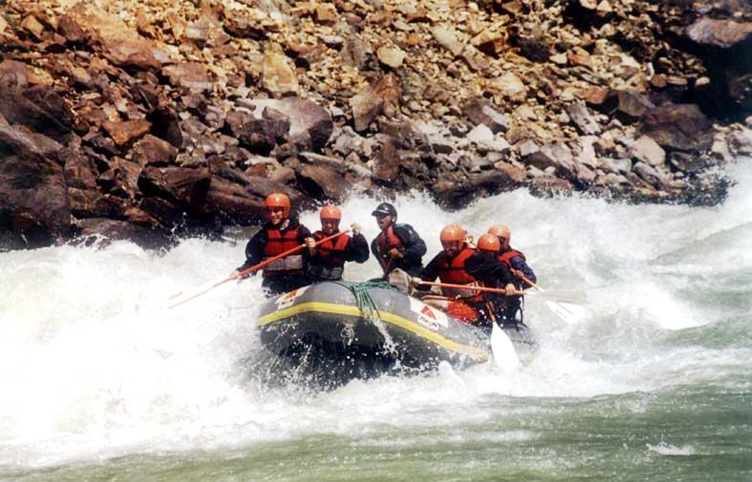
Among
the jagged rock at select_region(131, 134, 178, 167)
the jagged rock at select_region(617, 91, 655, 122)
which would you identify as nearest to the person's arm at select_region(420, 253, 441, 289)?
the jagged rock at select_region(131, 134, 178, 167)

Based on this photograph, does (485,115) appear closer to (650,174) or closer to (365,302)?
(650,174)

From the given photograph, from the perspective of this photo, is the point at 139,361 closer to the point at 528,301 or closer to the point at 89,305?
the point at 89,305

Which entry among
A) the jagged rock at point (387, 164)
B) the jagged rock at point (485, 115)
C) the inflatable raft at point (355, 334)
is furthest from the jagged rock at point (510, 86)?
the inflatable raft at point (355, 334)

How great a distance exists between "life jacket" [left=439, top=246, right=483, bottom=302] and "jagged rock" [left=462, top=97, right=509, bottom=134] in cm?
820

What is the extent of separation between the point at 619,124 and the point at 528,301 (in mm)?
7673

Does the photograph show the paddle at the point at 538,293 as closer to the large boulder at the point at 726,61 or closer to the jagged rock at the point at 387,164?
the jagged rock at the point at 387,164

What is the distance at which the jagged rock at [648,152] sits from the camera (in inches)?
618

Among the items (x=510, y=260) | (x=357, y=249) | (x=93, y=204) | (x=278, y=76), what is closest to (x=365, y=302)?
(x=357, y=249)

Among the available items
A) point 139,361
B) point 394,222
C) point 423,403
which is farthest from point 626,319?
point 139,361

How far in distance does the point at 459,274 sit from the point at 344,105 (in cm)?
760

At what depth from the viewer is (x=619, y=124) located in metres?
16.6

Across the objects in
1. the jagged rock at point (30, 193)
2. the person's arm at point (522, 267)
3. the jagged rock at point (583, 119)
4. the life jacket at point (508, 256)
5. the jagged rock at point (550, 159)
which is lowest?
the person's arm at point (522, 267)

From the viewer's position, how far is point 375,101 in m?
14.7

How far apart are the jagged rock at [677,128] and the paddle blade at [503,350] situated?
10263mm
